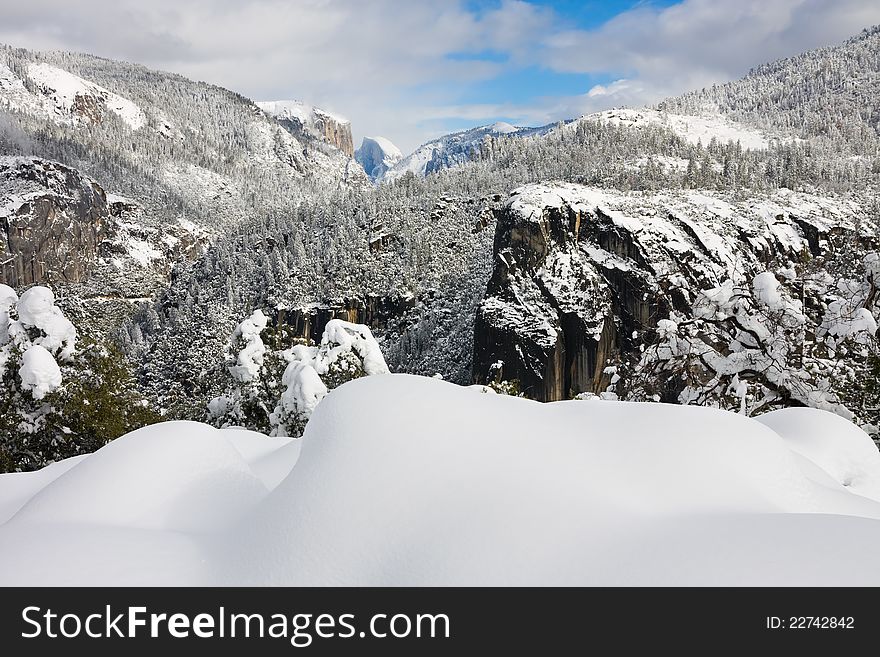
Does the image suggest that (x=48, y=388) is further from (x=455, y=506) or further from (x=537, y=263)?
(x=537, y=263)

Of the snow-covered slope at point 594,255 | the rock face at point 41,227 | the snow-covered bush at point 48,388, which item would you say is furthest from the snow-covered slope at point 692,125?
the snow-covered bush at point 48,388

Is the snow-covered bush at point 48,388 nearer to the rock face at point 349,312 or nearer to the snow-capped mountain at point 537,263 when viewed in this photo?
the snow-capped mountain at point 537,263

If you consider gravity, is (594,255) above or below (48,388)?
above

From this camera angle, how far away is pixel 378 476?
2203 mm

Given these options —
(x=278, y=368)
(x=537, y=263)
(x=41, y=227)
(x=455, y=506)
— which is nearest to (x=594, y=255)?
(x=537, y=263)

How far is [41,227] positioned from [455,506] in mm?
146315

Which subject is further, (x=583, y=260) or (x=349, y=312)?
(x=349, y=312)

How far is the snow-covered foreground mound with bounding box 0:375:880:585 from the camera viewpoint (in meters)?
1.76

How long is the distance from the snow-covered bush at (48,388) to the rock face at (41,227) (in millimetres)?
127123

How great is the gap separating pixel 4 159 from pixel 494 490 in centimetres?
15669

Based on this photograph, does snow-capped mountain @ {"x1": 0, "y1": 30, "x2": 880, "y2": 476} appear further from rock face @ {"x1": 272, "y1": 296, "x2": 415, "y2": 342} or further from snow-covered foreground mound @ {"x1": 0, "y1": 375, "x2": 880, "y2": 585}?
snow-covered foreground mound @ {"x1": 0, "y1": 375, "x2": 880, "y2": 585}

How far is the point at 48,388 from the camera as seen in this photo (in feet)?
36.9

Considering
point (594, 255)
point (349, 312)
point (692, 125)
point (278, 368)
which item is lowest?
point (278, 368)

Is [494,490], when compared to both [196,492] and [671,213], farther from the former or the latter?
[671,213]
